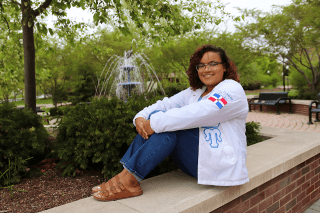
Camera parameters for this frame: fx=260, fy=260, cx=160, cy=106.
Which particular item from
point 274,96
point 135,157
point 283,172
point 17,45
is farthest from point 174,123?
point 274,96

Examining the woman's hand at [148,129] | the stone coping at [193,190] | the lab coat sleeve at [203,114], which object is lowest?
the stone coping at [193,190]

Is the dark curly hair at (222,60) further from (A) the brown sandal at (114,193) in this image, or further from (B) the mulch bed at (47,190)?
(B) the mulch bed at (47,190)

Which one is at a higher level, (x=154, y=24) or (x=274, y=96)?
(x=154, y=24)

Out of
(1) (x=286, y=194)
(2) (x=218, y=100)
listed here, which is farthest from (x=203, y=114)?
(1) (x=286, y=194)

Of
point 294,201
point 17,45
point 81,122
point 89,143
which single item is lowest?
point 294,201

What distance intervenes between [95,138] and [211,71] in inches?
57.3

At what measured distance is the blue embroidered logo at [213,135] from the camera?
1928 mm

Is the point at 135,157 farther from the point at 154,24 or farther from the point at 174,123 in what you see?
the point at 154,24

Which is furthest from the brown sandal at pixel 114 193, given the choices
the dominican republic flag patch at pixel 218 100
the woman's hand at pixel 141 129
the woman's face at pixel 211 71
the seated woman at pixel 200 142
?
the woman's face at pixel 211 71

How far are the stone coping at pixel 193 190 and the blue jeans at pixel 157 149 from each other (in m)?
0.21

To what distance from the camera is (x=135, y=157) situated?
1977mm

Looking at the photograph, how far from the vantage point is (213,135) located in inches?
77.0

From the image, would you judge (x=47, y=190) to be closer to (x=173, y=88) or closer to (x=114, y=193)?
(x=114, y=193)

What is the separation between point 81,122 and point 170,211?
174 cm
